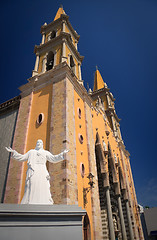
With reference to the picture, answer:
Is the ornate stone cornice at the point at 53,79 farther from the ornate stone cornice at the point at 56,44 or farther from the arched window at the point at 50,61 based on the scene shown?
the ornate stone cornice at the point at 56,44

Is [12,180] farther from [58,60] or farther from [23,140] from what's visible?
[58,60]

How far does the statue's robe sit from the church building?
12.0 feet

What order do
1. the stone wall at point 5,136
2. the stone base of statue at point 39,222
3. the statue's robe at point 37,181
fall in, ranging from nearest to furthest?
the stone base of statue at point 39,222
the statue's robe at point 37,181
the stone wall at point 5,136

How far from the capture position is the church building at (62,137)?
9422 mm

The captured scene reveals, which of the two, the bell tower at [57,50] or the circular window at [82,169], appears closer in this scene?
the circular window at [82,169]

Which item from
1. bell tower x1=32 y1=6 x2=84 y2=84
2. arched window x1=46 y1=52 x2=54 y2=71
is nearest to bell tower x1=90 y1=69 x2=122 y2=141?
bell tower x1=32 y1=6 x2=84 y2=84

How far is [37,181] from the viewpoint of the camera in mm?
4648

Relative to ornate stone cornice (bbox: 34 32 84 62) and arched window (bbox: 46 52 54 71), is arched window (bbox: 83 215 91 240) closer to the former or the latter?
arched window (bbox: 46 52 54 71)

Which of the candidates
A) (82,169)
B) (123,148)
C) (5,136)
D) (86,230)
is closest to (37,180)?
(82,169)

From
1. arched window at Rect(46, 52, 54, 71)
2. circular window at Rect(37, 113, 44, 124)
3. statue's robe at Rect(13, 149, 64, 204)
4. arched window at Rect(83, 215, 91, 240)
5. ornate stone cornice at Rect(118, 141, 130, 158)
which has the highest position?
arched window at Rect(46, 52, 54, 71)

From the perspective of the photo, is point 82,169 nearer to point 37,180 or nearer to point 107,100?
point 37,180

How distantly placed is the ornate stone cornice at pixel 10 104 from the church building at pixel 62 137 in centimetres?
8

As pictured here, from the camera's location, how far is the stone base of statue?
9.67 feet

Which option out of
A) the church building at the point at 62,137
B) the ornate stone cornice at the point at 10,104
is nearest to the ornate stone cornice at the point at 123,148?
the church building at the point at 62,137
